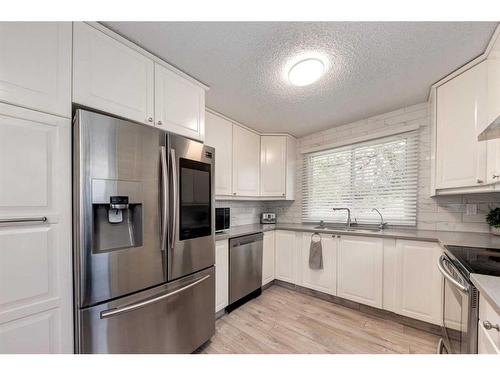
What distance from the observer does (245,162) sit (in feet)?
8.96

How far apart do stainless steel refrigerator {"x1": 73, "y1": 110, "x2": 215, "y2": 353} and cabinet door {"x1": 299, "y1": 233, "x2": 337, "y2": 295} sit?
A: 1461mm

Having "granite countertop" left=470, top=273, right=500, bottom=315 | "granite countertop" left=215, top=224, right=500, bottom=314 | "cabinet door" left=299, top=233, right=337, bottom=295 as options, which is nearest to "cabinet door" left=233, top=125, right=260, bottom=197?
"granite countertop" left=215, top=224, right=500, bottom=314

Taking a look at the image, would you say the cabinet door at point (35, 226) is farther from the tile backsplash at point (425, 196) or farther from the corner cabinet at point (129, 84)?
the tile backsplash at point (425, 196)

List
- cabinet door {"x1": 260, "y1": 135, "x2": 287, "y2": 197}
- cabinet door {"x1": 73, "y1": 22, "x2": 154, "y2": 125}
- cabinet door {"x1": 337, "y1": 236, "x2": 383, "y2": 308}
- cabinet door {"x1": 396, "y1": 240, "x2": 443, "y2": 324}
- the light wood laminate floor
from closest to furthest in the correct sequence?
1. cabinet door {"x1": 73, "y1": 22, "x2": 154, "y2": 125}
2. the light wood laminate floor
3. cabinet door {"x1": 396, "y1": 240, "x2": 443, "y2": 324}
4. cabinet door {"x1": 337, "y1": 236, "x2": 383, "y2": 308}
5. cabinet door {"x1": 260, "y1": 135, "x2": 287, "y2": 197}

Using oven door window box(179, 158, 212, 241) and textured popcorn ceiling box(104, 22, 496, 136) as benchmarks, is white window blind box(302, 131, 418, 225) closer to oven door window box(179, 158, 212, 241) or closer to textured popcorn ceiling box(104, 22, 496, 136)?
textured popcorn ceiling box(104, 22, 496, 136)

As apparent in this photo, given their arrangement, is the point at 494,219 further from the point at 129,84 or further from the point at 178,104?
the point at 129,84

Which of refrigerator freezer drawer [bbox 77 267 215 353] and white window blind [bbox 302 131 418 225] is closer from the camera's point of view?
refrigerator freezer drawer [bbox 77 267 215 353]

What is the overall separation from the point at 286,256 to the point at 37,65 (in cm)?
278

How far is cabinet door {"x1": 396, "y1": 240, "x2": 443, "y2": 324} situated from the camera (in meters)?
1.71

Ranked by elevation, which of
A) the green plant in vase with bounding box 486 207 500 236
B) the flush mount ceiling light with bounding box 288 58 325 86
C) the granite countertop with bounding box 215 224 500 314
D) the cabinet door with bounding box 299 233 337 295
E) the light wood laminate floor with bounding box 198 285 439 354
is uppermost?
the flush mount ceiling light with bounding box 288 58 325 86

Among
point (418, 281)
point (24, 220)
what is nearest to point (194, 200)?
point (24, 220)

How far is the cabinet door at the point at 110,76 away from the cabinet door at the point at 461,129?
2378 mm
